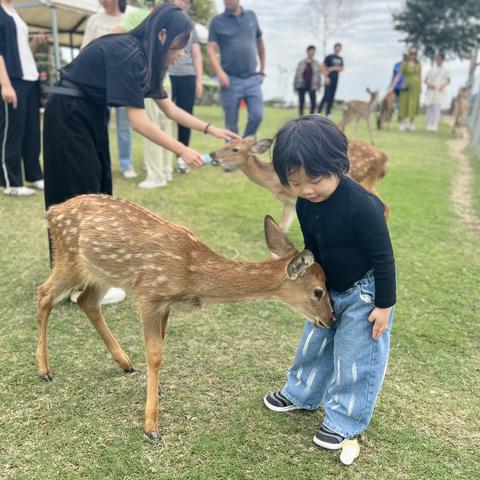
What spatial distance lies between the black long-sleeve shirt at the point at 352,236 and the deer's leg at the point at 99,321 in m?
1.36

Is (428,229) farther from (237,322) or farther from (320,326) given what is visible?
(320,326)

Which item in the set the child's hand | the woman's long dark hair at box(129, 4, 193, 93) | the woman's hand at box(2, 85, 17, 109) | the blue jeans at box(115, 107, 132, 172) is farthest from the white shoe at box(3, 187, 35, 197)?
the child's hand

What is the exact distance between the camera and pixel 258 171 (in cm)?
565

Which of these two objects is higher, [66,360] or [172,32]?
[172,32]

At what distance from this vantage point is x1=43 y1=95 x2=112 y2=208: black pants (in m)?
3.42

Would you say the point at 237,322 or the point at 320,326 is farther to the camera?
the point at 237,322

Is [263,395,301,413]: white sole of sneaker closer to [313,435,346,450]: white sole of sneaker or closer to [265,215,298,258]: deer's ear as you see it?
[313,435,346,450]: white sole of sneaker

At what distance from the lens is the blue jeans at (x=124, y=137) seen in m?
7.76

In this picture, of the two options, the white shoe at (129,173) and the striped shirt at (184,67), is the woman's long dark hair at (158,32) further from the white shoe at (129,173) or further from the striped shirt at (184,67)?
the white shoe at (129,173)

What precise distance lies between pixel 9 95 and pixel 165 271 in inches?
170

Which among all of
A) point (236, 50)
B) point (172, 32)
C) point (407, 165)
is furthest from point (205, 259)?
point (407, 165)

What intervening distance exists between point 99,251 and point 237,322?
133 centimetres

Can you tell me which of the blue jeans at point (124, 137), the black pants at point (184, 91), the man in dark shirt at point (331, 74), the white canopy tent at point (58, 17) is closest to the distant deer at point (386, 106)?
the man in dark shirt at point (331, 74)

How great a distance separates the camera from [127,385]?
2902 millimetres
